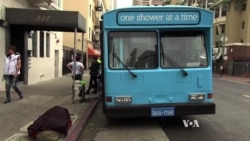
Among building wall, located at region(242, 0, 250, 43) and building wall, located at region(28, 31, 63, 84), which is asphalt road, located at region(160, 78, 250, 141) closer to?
building wall, located at region(28, 31, 63, 84)

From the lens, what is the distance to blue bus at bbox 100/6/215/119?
9.07m

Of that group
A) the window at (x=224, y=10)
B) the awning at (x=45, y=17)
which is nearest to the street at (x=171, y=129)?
the awning at (x=45, y=17)

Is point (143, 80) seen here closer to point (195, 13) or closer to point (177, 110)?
point (177, 110)

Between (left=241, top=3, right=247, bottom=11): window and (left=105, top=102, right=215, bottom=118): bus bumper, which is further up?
(left=241, top=3, right=247, bottom=11): window

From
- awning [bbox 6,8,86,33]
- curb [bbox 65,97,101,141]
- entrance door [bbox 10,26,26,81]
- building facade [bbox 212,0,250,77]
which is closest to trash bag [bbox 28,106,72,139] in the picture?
curb [bbox 65,97,101,141]

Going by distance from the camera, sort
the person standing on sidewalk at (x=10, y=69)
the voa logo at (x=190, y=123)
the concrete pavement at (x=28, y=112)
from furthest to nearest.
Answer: the person standing on sidewalk at (x=10, y=69)
the voa logo at (x=190, y=123)
the concrete pavement at (x=28, y=112)

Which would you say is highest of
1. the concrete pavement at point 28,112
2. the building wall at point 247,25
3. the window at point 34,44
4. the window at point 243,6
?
the window at point 243,6

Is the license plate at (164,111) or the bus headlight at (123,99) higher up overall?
the bus headlight at (123,99)

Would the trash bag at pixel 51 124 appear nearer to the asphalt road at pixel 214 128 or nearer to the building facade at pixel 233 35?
the asphalt road at pixel 214 128

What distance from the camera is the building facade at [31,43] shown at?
1580cm

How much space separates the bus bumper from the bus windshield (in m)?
0.92

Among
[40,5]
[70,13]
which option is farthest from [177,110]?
[40,5]

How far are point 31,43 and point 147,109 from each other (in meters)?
12.2

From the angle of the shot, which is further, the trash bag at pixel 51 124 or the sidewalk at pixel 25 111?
the sidewalk at pixel 25 111
